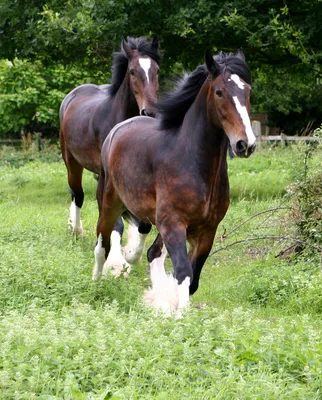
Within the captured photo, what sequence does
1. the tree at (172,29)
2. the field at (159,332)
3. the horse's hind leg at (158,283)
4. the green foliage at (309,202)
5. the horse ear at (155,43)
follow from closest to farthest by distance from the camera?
the field at (159,332) < the horse's hind leg at (158,283) < the green foliage at (309,202) < the horse ear at (155,43) < the tree at (172,29)

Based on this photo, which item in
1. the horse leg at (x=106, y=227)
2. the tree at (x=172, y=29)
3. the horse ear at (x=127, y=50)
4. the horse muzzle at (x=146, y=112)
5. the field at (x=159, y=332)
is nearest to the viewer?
the field at (x=159, y=332)

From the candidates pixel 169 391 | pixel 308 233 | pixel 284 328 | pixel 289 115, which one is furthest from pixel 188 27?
pixel 289 115

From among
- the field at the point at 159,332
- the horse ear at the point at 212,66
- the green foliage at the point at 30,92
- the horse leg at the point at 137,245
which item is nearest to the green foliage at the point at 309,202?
the field at the point at 159,332

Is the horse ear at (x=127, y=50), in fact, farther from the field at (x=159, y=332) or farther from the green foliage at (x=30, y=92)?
the green foliage at (x=30, y=92)

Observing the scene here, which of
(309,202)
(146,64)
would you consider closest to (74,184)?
(146,64)

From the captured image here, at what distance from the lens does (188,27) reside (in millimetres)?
15086

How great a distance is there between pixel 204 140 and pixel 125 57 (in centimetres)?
384

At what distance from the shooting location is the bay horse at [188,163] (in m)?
7.33

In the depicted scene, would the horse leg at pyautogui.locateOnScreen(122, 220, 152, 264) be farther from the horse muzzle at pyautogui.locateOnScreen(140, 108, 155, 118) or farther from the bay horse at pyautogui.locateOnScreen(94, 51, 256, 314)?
the bay horse at pyautogui.locateOnScreen(94, 51, 256, 314)

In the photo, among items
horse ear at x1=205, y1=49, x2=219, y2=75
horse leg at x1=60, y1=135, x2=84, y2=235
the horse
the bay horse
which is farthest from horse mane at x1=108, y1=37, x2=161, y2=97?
horse ear at x1=205, y1=49, x2=219, y2=75

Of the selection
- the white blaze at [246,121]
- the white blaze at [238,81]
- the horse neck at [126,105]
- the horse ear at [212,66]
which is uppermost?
the horse ear at [212,66]

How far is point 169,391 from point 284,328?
151 centimetres

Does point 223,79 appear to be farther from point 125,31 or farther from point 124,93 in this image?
point 125,31

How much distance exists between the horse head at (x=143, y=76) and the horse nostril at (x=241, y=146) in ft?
11.4
